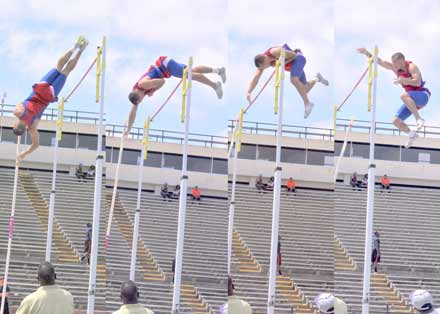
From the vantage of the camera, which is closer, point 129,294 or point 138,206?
point 129,294

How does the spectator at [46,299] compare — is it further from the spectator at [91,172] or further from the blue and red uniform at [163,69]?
the spectator at [91,172]

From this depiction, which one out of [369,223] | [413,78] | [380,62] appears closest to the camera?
[369,223]

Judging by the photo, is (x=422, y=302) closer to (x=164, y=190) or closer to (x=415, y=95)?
(x=164, y=190)

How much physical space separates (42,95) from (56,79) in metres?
0.28

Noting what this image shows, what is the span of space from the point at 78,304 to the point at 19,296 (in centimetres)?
170

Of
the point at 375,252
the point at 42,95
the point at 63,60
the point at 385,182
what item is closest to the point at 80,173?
the point at 375,252

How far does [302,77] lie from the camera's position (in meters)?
6.24

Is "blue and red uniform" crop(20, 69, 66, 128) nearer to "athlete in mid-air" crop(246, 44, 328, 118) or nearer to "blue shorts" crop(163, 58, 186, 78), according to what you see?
"blue shorts" crop(163, 58, 186, 78)

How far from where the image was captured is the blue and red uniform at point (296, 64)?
6.18 meters

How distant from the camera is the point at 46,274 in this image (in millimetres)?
4426

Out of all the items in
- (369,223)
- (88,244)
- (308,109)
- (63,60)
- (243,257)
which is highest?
(63,60)

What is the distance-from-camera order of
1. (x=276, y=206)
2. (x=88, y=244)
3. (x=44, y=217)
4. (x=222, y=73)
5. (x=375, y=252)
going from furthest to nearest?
(x=44, y=217), (x=375, y=252), (x=88, y=244), (x=222, y=73), (x=276, y=206)

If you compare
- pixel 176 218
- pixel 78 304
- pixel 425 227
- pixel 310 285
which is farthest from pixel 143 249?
pixel 425 227

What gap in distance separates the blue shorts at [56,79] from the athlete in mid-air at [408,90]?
3.08m
